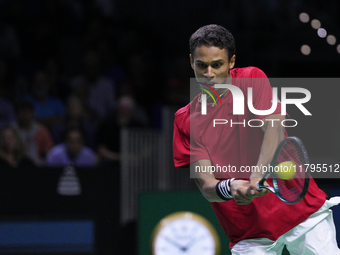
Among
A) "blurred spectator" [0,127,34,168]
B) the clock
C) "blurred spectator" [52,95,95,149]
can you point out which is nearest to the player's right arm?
the clock

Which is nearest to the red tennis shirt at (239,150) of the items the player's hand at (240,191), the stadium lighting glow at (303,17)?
the player's hand at (240,191)

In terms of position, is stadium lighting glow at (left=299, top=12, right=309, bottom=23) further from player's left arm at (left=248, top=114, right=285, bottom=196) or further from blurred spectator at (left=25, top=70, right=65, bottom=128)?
player's left arm at (left=248, top=114, right=285, bottom=196)

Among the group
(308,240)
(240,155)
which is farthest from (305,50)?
(308,240)

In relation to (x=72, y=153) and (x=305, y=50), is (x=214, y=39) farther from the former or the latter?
(x=305, y=50)

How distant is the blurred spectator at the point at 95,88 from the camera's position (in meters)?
7.31

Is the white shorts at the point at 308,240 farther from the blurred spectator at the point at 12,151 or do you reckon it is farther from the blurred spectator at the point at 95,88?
the blurred spectator at the point at 95,88

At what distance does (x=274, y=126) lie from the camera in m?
2.90

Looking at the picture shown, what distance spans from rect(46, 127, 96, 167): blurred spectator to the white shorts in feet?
11.4

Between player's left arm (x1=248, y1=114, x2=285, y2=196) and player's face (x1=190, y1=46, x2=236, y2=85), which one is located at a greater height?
player's face (x1=190, y1=46, x2=236, y2=85)

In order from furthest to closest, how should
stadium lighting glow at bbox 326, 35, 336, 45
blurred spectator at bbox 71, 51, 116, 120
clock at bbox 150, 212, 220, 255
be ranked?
stadium lighting glow at bbox 326, 35, 336, 45 < blurred spectator at bbox 71, 51, 116, 120 < clock at bbox 150, 212, 220, 255

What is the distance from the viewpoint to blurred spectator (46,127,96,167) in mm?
6277

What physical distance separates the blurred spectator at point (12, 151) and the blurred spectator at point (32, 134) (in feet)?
0.71

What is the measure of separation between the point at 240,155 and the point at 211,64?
59cm

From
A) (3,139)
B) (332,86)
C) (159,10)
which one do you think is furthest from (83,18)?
(332,86)
